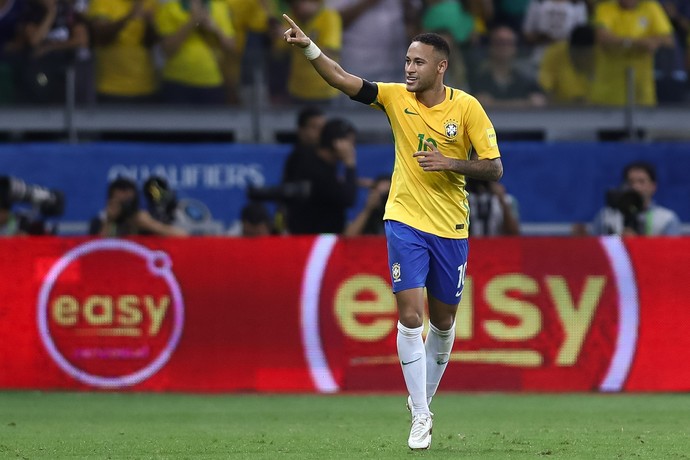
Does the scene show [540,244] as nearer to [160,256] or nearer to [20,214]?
[160,256]

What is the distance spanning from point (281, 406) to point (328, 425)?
1.76m

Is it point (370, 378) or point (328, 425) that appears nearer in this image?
point (328, 425)

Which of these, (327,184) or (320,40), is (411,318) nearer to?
(327,184)

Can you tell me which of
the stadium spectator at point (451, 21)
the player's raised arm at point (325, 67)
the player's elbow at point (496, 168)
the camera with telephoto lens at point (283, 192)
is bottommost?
the camera with telephoto lens at point (283, 192)

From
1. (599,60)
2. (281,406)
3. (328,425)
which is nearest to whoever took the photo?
(328,425)

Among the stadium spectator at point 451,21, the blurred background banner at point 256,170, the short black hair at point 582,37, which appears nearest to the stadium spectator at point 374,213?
the blurred background banner at point 256,170

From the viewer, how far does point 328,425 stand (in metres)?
9.81

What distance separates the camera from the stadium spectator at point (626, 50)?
15424 millimetres

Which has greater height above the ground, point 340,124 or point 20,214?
point 340,124

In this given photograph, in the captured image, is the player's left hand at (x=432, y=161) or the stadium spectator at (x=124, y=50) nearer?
the player's left hand at (x=432, y=161)

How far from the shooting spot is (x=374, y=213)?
1360cm

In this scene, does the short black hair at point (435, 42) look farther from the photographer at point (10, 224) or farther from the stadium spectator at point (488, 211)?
the photographer at point (10, 224)

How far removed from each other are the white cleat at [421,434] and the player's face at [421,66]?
200 centimetres

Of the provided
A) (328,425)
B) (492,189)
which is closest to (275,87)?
(492,189)
